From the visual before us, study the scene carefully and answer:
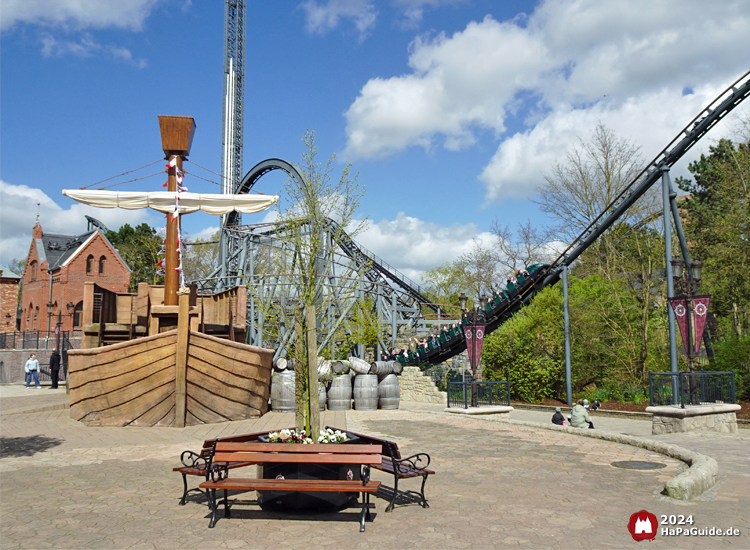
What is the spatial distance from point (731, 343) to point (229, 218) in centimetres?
2458

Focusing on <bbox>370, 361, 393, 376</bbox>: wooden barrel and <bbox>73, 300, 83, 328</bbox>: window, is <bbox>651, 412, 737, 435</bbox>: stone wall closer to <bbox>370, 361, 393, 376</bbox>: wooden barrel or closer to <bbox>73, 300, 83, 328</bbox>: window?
<bbox>370, 361, 393, 376</bbox>: wooden barrel

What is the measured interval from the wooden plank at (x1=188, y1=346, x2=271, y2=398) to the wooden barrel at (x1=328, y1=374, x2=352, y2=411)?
331 centimetres

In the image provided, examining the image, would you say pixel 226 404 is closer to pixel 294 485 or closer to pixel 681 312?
pixel 294 485

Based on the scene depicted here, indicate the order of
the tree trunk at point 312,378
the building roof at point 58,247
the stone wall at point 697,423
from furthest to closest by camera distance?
the building roof at point 58,247, the stone wall at point 697,423, the tree trunk at point 312,378

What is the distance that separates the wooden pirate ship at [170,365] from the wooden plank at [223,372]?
0.02m

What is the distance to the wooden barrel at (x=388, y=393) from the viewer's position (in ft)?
55.7

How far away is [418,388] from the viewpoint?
22.7 m

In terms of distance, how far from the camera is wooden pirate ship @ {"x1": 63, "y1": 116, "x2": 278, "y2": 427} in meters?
11.8

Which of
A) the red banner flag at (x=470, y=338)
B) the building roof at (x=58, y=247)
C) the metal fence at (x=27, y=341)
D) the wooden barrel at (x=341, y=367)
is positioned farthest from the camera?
the building roof at (x=58, y=247)

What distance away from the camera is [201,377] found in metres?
12.1

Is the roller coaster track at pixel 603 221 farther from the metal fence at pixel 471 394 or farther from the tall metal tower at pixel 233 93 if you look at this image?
the tall metal tower at pixel 233 93

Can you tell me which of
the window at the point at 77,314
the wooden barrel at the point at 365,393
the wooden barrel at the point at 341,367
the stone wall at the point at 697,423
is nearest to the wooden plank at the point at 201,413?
the wooden barrel at the point at 341,367

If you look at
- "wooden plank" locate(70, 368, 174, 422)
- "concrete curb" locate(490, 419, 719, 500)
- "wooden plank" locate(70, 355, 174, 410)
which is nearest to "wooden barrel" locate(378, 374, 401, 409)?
"wooden plank" locate(70, 368, 174, 422)

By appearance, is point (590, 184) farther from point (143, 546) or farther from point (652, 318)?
point (143, 546)
